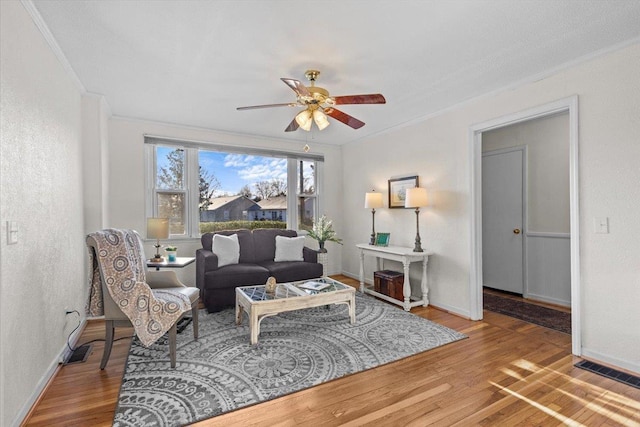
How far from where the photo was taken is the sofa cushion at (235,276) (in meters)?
3.75

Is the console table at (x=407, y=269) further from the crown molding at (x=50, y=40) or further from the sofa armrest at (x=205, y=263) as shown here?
the crown molding at (x=50, y=40)

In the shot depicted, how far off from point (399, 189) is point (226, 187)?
273 centimetres

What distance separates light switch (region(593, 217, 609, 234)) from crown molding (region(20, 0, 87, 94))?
4.36 m

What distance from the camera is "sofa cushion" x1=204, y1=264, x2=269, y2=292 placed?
3.75 metres

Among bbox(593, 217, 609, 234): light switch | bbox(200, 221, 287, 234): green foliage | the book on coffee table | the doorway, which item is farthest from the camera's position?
bbox(200, 221, 287, 234): green foliage

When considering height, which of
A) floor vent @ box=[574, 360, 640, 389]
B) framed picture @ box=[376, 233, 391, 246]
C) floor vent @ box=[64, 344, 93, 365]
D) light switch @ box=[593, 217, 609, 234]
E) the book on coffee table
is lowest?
floor vent @ box=[574, 360, 640, 389]

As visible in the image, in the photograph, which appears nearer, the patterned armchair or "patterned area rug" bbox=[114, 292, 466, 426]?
"patterned area rug" bbox=[114, 292, 466, 426]

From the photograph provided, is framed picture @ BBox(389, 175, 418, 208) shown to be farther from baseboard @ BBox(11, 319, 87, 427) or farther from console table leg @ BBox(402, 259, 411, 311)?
baseboard @ BBox(11, 319, 87, 427)

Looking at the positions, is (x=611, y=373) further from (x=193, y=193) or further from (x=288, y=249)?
(x=193, y=193)

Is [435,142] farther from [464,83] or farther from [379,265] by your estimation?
[379,265]

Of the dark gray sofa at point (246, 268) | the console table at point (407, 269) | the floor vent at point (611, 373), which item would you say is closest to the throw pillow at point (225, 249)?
the dark gray sofa at point (246, 268)

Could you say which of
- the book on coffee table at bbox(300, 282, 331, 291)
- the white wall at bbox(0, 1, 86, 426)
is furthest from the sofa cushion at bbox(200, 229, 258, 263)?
the white wall at bbox(0, 1, 86, 426)

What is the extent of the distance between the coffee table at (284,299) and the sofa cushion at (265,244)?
135 centimetres

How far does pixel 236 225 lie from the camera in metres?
5.15
